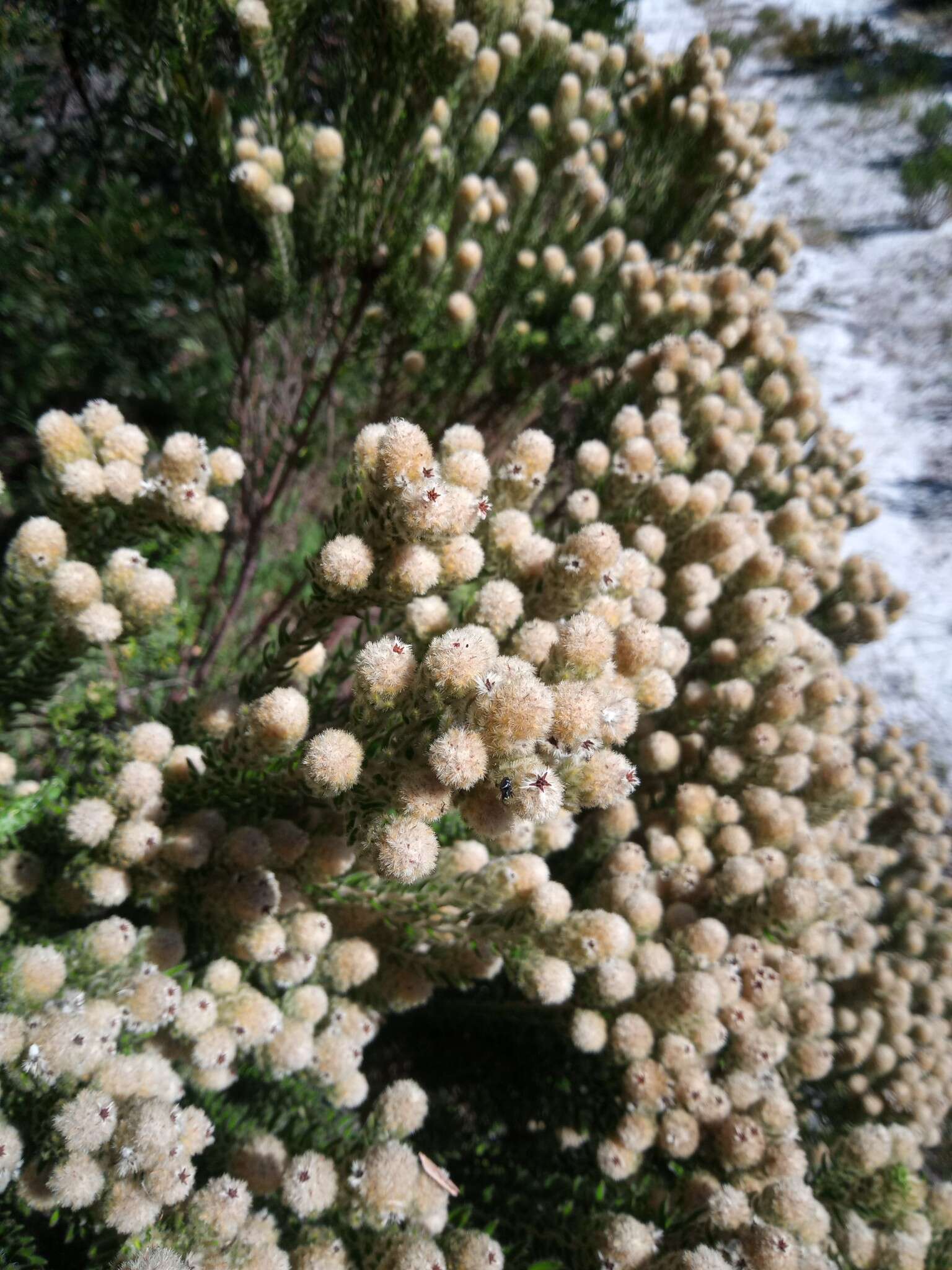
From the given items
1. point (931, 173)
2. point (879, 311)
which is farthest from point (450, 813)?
point (931, 173)

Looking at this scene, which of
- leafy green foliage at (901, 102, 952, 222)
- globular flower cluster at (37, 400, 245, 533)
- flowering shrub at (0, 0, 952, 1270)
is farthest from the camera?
leafy green foliage at (901, 102, 952, 222)

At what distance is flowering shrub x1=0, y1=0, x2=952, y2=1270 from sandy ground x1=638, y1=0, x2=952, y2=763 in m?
2.27

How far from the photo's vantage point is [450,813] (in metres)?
1.56

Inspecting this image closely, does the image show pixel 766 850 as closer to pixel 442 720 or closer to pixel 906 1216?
pixel 906 1216

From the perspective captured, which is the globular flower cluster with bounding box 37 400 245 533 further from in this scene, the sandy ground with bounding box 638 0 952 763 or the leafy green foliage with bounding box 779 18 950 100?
the leafy green foliage with bounding box 779 18 950 100

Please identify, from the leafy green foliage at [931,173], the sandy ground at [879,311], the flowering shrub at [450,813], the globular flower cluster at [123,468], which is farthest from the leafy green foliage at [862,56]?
the globular flower cluster at [123,468]

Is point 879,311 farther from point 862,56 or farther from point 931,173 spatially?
point 862,56

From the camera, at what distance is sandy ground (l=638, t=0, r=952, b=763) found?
14.6 feet

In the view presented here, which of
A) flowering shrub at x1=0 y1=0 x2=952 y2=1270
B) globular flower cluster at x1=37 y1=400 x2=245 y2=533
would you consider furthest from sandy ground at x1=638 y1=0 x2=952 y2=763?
globular flower cluster at x1=37 y1=400 x2=245 y2=533

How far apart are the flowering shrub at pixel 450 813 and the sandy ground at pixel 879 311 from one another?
7.44ft

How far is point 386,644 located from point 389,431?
0.32 metres

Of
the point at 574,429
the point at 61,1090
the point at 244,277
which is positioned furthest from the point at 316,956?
the point at 574,429

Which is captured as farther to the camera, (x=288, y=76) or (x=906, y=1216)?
(x=288, y=76)

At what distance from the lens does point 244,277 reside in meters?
2.14
